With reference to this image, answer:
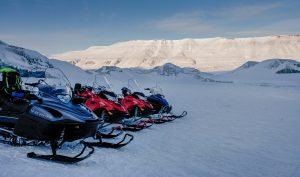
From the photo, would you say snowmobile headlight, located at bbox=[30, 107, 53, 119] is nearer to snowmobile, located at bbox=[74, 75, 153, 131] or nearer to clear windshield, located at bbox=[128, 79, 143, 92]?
snowmobile, located at bbox=[74, 75, 153, 131]

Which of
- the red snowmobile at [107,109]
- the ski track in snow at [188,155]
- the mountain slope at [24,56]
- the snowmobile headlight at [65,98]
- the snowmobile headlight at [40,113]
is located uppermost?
the mountain slope at [24,56]

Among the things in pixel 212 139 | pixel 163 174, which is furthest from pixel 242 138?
pixel 163 174

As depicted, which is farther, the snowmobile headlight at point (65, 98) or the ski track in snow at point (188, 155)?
the snowmobile headlight at point (65, 98)

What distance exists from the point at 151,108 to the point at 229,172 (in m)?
5.35

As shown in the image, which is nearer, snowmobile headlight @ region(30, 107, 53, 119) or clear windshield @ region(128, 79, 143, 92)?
snowmobile headlight @ region(30, 107, 53, 119)

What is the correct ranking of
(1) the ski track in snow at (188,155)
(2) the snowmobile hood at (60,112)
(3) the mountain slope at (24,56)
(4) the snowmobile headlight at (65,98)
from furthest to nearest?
(3) the mountain slope at (24,56), (4) the snowmobile headlight at (65,98), (2) the snowmobile hood at (60,112), (1) the ski track in snow at (188,155)

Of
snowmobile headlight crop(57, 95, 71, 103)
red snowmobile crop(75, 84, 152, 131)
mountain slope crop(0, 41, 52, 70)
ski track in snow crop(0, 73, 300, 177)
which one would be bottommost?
ski track in snow crop(0, 73, 300, 177)

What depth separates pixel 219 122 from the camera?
12.7 meters

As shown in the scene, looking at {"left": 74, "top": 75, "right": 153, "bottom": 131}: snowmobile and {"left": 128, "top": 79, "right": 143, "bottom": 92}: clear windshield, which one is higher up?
{"left": 128, "top": 79, "right": 143, "bottom": 92}: clear windshield

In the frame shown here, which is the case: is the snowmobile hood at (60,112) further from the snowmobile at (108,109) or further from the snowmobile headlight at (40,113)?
the snowmobile at (108,109)

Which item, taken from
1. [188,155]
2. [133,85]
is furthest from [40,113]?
[133,85]

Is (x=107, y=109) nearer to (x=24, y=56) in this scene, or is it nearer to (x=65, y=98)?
(x=65, y=98)

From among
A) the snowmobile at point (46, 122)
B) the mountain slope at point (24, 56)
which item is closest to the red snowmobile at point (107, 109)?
the snowmobile at point (46, 122)

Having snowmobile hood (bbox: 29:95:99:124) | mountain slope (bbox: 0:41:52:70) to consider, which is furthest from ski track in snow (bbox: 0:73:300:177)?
mountain slope (bbox: 0:41:52:70)
